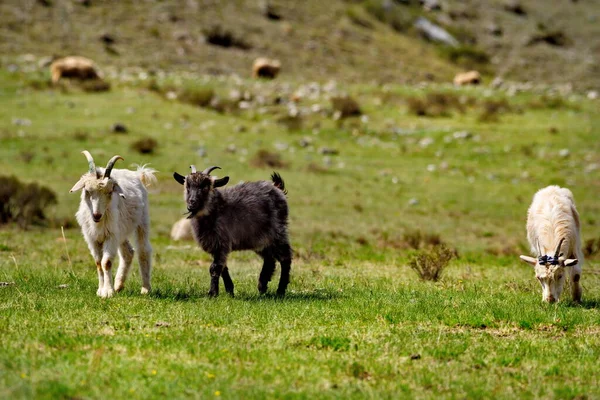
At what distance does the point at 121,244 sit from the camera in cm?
1259

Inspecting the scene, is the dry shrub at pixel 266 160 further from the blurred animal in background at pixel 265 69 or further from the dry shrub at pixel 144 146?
the blurred animal in background at pixel 265 69

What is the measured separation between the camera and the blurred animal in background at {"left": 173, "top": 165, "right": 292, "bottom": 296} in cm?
1168

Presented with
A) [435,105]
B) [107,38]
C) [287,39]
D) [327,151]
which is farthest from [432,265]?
[287,39]

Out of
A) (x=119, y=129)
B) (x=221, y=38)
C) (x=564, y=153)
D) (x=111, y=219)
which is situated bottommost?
(x=111, y=219)

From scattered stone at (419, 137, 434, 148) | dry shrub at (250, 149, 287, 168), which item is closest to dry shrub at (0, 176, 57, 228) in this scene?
dry shrub at (250, 149, 287, 168)

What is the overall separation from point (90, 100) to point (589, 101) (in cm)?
2818

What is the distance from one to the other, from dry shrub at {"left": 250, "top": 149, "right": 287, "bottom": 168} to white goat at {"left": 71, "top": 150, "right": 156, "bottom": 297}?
19.4 m

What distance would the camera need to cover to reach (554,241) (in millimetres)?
12164

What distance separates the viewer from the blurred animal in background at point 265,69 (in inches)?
1994

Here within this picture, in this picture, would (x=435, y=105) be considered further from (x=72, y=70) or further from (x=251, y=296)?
(x=251, y=296)

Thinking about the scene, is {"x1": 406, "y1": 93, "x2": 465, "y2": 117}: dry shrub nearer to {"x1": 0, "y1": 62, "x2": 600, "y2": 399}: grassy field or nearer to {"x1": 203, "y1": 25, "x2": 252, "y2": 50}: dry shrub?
{"x1": 0, "y1": 62, "x2": 600, "y2": 399}: grassy field

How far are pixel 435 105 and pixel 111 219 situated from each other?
109 feet

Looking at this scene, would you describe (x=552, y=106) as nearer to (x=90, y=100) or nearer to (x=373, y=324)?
(x=90, y=100)

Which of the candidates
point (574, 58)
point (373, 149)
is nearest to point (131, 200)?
point (373, 149)
